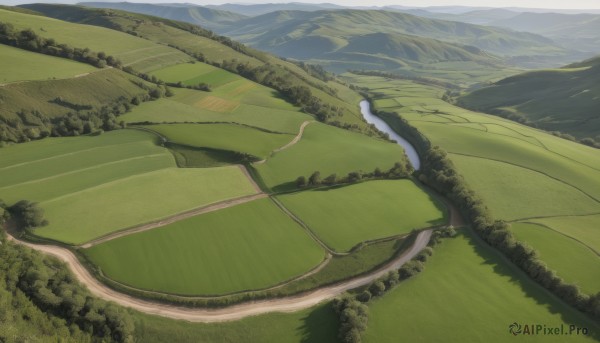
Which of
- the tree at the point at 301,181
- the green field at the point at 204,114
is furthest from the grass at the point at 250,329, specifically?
the green field at the point at 204,114

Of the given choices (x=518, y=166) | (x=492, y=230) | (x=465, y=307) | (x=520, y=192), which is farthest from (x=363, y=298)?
(x=518, y=166)

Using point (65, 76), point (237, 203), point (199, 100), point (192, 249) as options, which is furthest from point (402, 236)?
point (65, 76)

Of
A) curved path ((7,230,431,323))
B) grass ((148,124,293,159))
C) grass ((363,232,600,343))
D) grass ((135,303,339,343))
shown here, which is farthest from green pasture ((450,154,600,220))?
grass ((148,124,293,159))

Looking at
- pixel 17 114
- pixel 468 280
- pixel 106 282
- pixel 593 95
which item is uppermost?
pixel 593 95

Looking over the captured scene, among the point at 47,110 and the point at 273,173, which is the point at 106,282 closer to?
the point at 273,173

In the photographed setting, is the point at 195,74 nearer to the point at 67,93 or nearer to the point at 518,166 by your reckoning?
the point at 67,93

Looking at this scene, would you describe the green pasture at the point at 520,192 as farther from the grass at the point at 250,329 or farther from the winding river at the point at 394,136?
the grass at the point at 250,329

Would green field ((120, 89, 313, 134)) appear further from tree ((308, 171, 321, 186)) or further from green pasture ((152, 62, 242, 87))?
tree ((308, 171, 321, 186))
